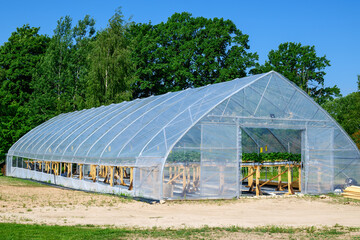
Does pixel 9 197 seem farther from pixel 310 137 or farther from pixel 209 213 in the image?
pixel 310 137

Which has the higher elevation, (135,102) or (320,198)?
(135,102)

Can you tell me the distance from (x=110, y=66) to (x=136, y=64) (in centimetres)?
706

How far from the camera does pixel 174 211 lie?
1555 centimetres

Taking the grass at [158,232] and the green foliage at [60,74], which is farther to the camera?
the green foliage at [60,74]

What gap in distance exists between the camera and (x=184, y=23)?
49438 mm

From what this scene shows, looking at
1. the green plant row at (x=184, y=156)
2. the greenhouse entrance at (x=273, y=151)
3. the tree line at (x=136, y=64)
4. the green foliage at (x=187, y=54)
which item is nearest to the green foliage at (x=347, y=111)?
the tree line at (x=136, y=64)

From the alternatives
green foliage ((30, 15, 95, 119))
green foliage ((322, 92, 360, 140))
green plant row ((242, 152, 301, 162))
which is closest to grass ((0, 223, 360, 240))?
green plant row ((242, 152, 301, 162))

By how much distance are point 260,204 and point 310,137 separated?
213 inches

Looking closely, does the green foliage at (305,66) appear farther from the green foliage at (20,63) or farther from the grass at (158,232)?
the grass at (158,232)

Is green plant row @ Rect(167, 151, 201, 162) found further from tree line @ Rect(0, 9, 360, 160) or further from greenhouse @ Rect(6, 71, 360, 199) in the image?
tree line @ Rect(0, 9, 360, 160)

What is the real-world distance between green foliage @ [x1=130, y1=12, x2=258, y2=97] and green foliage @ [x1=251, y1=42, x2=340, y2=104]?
21.2ft

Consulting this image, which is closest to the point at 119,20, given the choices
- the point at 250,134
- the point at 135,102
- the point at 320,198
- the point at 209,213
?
the point at 135,102

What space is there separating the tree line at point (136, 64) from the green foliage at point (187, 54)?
0.33 feet

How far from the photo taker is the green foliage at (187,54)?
154 ft
